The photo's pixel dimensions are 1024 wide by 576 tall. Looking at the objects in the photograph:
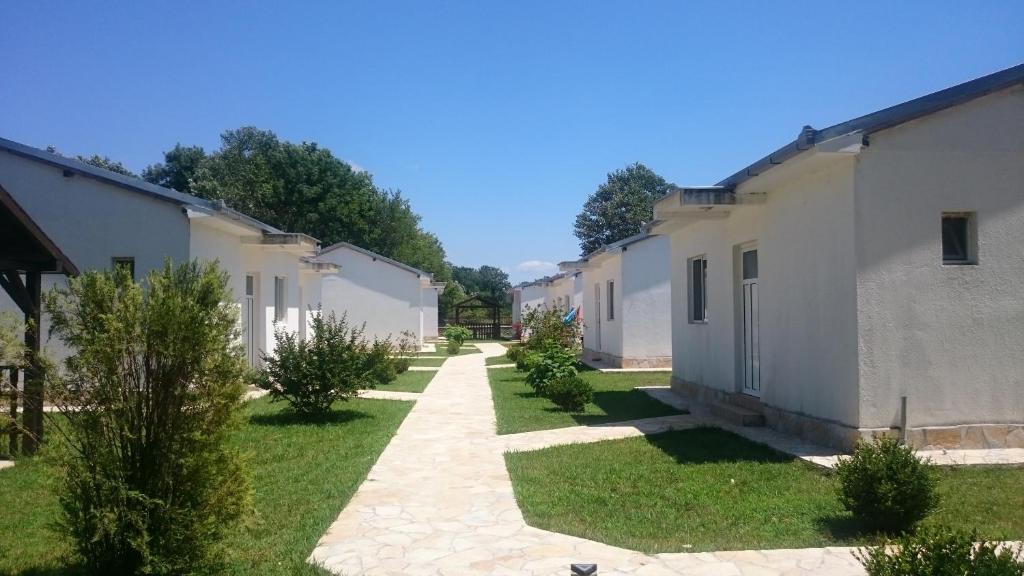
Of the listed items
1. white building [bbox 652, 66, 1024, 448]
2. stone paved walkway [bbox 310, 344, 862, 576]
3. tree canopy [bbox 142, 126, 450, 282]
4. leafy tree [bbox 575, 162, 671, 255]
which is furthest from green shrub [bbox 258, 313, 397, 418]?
leafy tree [bbox 575, 162, 671, 255]

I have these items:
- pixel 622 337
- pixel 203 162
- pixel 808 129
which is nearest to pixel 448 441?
pixel 808 129

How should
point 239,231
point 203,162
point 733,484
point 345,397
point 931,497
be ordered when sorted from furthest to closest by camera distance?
point 203,162, point 239,231, point 345,397, point 733,484, point 931,497

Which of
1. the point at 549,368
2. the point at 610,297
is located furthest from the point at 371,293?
the point at 549,368

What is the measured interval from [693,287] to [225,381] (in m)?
11.0

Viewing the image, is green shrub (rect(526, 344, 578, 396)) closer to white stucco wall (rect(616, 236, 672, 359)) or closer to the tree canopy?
white stucco wall (rect(616, 236, 672, 359))

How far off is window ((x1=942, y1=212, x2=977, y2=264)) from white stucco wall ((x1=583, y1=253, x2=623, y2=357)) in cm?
1330

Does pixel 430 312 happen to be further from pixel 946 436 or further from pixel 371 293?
pixel 946 436

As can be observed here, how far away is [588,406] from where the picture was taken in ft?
46.2

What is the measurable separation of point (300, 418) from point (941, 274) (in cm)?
948

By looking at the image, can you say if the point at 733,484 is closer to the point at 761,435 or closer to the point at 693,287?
the point at 761,435

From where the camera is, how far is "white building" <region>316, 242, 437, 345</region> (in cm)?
3231

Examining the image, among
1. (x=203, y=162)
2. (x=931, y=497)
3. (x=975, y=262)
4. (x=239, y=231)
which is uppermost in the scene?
(x=203, y=162)

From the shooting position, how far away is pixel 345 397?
12.6 m

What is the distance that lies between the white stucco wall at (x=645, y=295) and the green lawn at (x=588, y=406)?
2.17 meters
